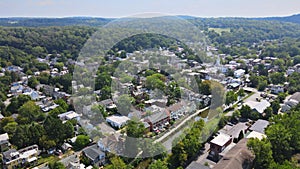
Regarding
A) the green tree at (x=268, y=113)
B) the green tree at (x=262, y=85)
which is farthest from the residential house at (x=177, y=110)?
the green tree at (x=262, y=85)

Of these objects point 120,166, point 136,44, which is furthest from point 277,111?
point 136,44

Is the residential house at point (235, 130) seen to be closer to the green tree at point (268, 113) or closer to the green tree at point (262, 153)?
the green tree at point (268, 113)

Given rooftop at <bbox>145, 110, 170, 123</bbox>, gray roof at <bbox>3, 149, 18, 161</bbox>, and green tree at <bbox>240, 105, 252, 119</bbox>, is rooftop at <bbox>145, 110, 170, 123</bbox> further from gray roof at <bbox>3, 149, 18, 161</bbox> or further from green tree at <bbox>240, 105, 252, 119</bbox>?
gray roof at <bbox>3, 149, 18, 161</bbox>

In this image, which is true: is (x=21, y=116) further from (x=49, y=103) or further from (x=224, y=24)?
(x=224, y=24)


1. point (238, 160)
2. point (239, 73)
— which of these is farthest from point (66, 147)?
point (239, 73)

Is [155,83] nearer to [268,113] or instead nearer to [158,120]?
[158,120]

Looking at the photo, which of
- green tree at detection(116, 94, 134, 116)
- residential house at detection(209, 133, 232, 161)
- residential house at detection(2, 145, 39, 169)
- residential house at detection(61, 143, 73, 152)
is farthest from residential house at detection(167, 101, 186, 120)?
residential house at detection(2, 145, 39, 169)
